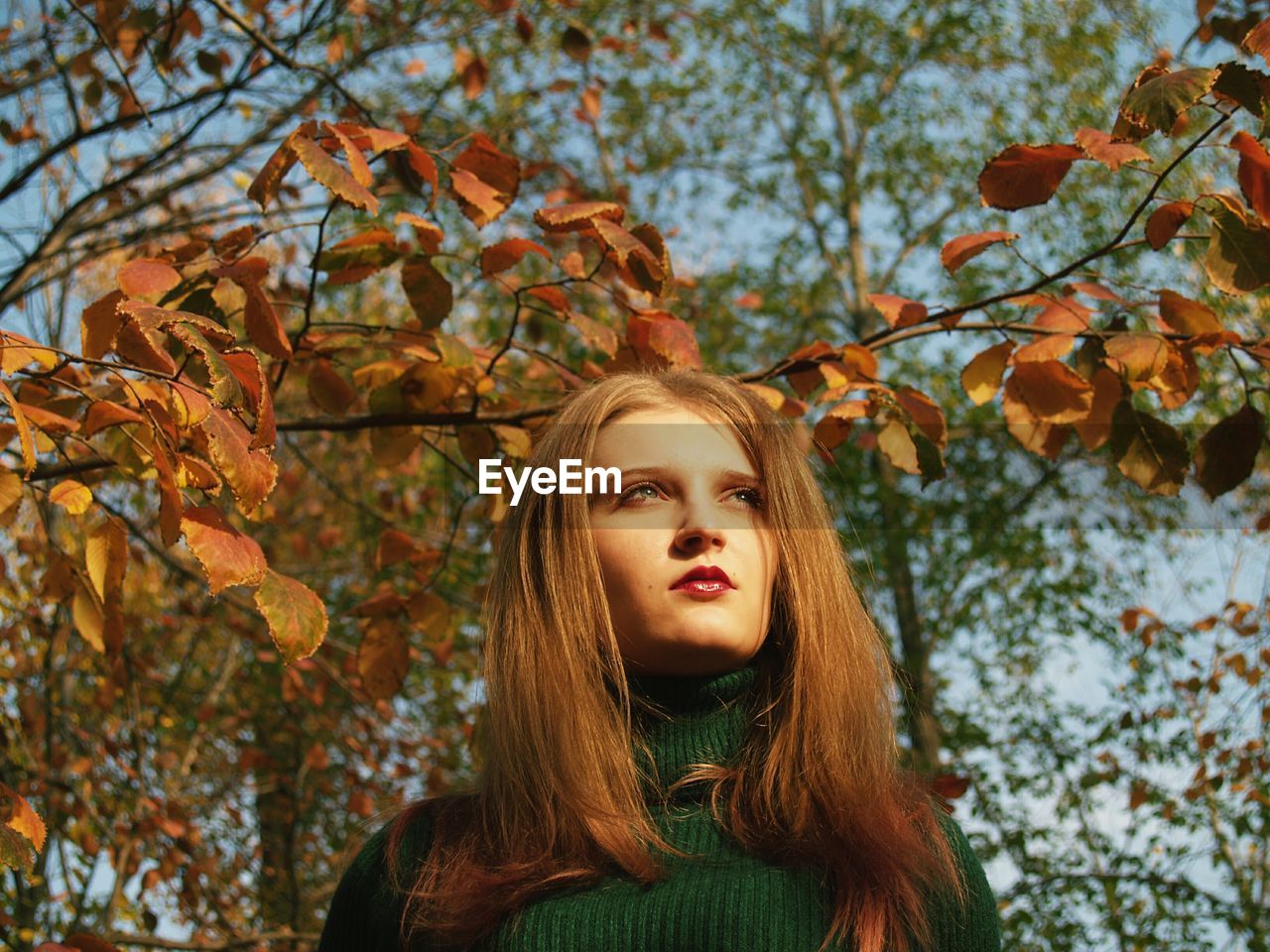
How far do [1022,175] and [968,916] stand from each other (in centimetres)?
84

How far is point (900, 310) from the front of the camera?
5.58ft

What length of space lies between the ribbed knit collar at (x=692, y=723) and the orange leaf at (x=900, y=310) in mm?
538

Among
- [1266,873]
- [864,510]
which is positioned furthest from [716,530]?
[864,510]

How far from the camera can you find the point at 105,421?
131 centimetres

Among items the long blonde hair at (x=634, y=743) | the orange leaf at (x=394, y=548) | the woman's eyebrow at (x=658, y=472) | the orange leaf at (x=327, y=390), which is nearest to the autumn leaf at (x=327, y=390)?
the orange leaf at (x=327, y=390)

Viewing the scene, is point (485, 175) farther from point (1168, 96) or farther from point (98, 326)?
point (1168, 96)

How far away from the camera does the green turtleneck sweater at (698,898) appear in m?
1.24

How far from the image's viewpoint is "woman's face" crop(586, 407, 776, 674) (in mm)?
1374

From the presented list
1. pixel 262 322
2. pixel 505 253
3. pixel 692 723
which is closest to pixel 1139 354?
pixel 692 723

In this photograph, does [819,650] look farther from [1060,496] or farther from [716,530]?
[1060,496]

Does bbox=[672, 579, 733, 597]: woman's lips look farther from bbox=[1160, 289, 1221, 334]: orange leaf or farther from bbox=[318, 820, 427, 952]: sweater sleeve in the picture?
bbox=[1160, 289, 1221, 334]: orange leaf

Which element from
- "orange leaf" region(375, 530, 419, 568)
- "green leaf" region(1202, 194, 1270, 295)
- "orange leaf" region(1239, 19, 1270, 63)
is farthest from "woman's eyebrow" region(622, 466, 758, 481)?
"orange leaf" region(375, 530, 419, 568)

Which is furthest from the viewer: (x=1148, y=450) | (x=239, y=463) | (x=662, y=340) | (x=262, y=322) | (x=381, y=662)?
(x=381, y=662)

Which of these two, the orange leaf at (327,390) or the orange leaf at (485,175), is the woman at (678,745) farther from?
the orange leaf at (327,390)
